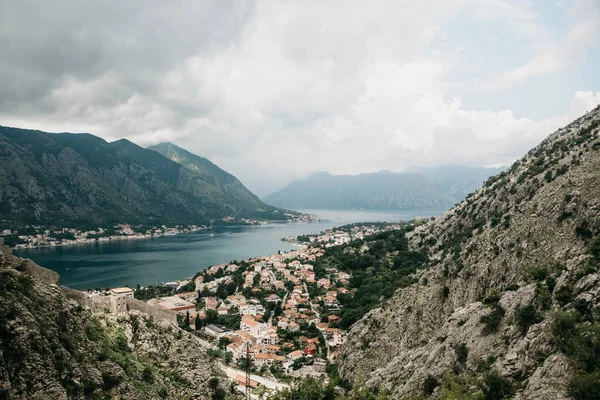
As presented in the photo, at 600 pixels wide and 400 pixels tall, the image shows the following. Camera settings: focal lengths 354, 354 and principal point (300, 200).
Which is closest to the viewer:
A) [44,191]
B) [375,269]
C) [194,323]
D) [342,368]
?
[342,368]

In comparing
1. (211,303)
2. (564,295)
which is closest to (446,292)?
(564,295)

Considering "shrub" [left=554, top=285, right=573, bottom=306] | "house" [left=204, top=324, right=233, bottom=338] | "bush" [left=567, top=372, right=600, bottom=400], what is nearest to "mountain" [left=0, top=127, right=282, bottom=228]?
"house" [left=204, top=324, right=233, bottom=338]

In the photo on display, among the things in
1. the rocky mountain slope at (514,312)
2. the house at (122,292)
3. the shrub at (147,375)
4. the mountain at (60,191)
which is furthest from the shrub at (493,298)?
the mountain at (60,191)

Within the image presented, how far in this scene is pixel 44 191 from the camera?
145875 mm

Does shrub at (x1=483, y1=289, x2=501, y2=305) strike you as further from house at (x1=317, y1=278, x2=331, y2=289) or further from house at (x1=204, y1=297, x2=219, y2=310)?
house at (x1=204, y1=297, x2=219, y2=310)

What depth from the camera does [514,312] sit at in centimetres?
1434

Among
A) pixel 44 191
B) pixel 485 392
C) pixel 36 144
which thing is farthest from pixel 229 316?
pixel 36 144

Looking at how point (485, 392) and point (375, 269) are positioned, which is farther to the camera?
point (375, 269)

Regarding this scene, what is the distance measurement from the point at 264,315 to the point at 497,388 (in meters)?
39.0

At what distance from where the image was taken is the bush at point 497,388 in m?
11.4

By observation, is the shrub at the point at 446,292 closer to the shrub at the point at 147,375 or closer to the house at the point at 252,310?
the shrub at the point at 147,375

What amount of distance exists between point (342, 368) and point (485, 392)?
1685 centimetres

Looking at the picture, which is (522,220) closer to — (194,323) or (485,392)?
(485,392)

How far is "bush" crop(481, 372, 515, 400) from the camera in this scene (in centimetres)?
1141
